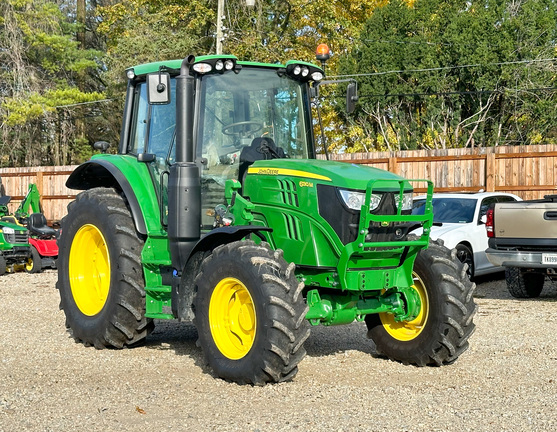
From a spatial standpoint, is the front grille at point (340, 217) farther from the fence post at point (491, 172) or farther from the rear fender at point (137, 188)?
the fence post at point (491, 172)

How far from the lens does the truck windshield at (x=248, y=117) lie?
7.51 m

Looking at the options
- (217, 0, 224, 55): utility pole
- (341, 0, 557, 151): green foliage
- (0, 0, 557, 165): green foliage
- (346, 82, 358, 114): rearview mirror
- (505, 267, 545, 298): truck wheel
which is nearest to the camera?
(346, 82, 358, 114): rearview mirror

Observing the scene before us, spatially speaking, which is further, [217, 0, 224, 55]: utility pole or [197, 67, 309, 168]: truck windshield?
[217, 0, 224, 55]: utility pole

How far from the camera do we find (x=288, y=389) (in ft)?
21.0

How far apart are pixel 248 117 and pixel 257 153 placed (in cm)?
38

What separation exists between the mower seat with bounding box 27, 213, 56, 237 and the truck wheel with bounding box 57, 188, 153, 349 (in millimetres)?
9391

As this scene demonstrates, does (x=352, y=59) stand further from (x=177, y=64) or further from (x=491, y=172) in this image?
(x=177, y=64)

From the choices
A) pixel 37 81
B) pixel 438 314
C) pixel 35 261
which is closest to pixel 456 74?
pixel 35 261

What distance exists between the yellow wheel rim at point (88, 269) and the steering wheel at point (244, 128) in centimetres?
192

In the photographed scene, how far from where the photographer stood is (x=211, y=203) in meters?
7.52

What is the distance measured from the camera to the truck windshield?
24.6 feet

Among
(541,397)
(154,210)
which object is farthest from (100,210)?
(541,397)

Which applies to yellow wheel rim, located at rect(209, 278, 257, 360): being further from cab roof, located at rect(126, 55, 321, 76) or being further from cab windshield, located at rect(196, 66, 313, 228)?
cab roof, located at rect(126, 55, 321, 76)

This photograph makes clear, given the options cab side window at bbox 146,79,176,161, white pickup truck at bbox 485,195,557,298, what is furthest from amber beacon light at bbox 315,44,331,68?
white pickup truck at bbox 485,195,557,298
